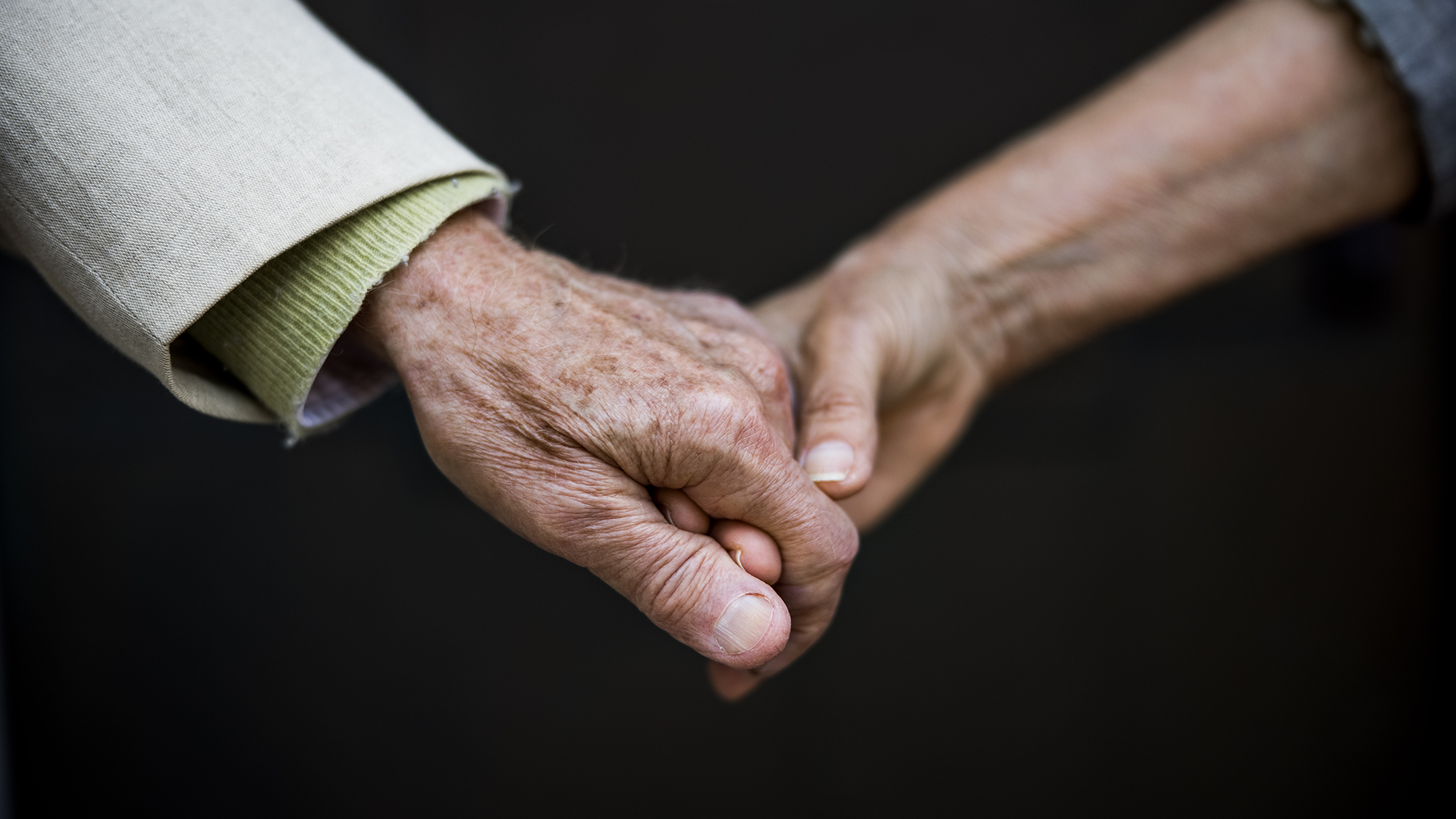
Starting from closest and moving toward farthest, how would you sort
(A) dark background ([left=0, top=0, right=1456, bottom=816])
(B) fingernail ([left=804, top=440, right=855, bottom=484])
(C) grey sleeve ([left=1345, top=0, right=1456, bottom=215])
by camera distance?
(B) fingernail ([left=804, top=440, right=855, bottom=484]), (C) grey sleeve ([left=1345, top=0, right=1456, bottom=215]), (A) dark background ([left=0, top=0, right=1456, bottom=816])

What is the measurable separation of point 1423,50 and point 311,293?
3.28 ft

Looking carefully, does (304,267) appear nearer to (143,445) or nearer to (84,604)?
(143,445)

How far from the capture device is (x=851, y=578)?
4.47 feet

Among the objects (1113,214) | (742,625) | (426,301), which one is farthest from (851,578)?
(426,301)

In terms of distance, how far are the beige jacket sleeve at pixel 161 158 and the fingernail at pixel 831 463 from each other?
36 centimetres

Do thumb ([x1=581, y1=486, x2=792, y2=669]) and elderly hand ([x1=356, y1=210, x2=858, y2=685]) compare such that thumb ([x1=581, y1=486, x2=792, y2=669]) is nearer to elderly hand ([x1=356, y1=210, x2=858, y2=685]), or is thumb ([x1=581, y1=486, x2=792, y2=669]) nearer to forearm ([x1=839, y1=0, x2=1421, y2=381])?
elderly hand ([x1=356, y1=210, x2=858, y2=685])

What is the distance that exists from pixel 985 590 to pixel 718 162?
840 millimetres

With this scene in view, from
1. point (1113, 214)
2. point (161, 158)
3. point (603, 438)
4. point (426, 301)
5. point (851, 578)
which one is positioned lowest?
point (851, 578)

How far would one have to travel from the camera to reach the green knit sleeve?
545 millimetres

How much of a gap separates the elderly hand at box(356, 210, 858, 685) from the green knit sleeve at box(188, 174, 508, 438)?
2 cm

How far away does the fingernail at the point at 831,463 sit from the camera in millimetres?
618

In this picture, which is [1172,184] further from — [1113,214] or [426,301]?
[426,301]

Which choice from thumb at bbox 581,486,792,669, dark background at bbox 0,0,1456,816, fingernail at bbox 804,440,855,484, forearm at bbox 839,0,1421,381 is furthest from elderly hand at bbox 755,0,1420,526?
dark background at bbox 0,0,1456,816

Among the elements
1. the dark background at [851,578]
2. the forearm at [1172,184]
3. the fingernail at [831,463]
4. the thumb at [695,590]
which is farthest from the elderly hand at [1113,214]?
the dark background at [851,578]
